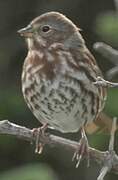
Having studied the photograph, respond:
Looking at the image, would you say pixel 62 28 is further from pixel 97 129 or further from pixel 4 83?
pixel 4 83

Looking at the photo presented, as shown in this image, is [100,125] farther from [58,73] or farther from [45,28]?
[45,28]

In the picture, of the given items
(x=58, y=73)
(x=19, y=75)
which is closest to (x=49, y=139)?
(x=58, y=73)

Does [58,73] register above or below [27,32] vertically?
below

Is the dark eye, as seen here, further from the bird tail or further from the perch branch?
the perch branch

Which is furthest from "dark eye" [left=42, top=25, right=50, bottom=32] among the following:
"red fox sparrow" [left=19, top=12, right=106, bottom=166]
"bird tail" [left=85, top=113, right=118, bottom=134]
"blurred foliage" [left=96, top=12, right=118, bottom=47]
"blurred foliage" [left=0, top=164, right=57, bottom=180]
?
"blurred foliage" [left=0, top=164, right=57, bottom=180]

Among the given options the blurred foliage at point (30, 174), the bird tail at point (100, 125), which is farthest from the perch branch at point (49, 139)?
the blurred foliage at point (30, 174)

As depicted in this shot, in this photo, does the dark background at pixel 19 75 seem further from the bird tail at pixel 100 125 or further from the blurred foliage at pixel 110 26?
the bird tail at pixel 100 125
